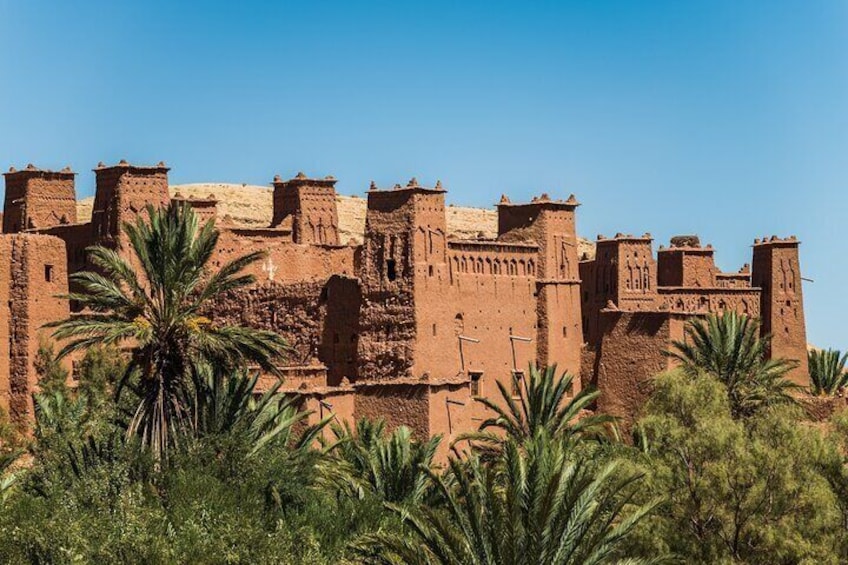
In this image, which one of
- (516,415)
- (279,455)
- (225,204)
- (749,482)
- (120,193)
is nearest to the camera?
(749,482)

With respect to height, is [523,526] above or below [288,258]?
below

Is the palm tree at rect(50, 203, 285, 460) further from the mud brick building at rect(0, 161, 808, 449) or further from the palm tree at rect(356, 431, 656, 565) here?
the mud brick building at rect(0, 161, 808, 449)

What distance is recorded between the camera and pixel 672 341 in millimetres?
48594

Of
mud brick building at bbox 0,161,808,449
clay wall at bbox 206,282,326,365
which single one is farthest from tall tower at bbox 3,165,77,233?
clay wall at bbox 206,282,326,365

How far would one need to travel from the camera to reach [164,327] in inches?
1277

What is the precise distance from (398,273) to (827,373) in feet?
58.1

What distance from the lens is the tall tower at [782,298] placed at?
5809 centimetres

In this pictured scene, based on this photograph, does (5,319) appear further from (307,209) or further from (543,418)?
(307,209)

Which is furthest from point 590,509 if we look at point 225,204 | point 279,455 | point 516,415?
point 225,204

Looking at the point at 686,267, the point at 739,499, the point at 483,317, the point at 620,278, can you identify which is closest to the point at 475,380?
the point at 483,317

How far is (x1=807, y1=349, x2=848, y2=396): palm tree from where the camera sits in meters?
59.2

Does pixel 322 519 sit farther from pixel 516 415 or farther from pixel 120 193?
pixel 120 193

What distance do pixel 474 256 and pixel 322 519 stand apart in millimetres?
19451

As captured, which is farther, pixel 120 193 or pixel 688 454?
pixel 120 193
